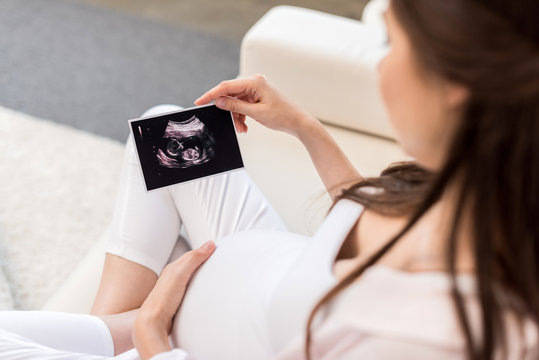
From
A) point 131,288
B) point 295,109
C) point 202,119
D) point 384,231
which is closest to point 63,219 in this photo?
point 131,288

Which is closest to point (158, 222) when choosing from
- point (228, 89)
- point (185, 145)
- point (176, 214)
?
point (176, 214)

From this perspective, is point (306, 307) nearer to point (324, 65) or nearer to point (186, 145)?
point (186, 145)

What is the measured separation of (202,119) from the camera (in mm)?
1058

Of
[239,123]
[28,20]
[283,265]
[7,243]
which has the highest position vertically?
[28,20]

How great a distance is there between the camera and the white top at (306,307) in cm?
64

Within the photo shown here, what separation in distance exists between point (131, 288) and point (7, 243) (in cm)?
74

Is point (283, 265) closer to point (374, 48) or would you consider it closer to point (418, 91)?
point (418, 91)

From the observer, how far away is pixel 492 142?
1.81 ft

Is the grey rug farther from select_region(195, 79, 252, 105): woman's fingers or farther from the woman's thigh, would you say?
select_region(195, 79, 252, 105): woman's fingers

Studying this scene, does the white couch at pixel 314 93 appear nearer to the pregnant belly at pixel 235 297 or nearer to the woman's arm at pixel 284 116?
the woman's arm at pixel 284 116

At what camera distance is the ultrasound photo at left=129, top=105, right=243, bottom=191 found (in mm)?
1030

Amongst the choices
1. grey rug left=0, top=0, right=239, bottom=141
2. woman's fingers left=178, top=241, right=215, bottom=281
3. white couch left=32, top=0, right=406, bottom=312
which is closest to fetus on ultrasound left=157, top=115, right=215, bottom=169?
woman's fingers left=178, top=241, right=215, bottom=281

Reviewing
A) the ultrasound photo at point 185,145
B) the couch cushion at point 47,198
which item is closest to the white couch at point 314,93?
the ultrasound photo at point 185,145

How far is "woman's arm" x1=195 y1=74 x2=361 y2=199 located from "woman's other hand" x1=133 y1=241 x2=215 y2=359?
25 cm
